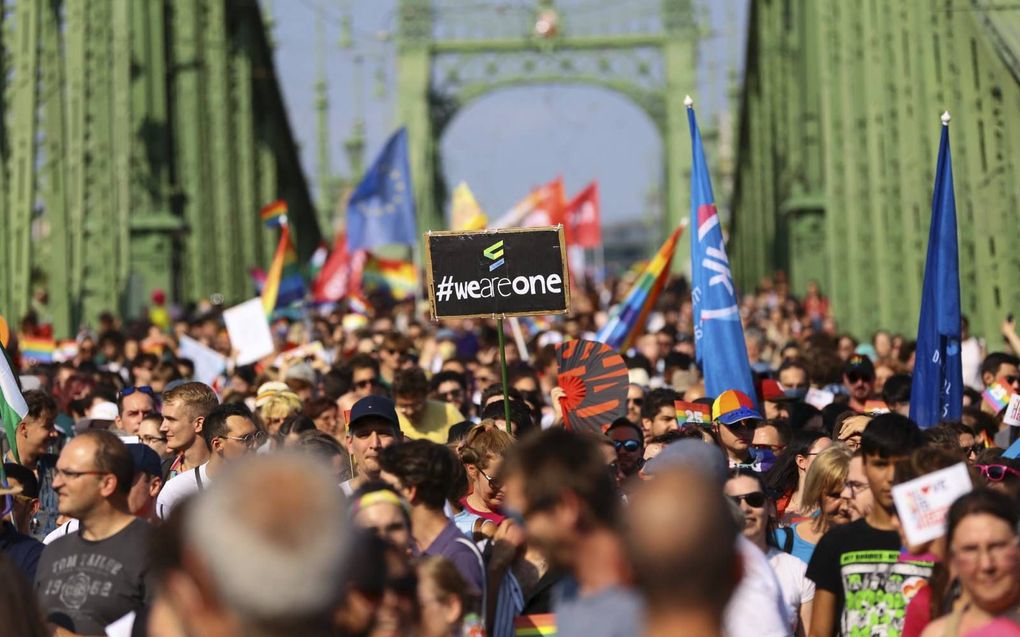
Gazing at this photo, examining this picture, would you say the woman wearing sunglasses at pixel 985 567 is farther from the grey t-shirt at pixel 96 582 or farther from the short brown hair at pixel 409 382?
the short brown hair at pixel 409 382

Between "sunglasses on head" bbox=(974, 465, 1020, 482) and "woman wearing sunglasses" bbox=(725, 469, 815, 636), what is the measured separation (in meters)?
0.88

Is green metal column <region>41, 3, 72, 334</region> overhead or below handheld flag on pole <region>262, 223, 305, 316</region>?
overhead

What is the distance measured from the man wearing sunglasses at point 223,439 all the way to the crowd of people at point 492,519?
0.04ft

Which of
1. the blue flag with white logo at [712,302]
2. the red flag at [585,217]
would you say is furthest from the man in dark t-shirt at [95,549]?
the red flag at [585,217]

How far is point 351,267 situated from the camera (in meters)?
27.2

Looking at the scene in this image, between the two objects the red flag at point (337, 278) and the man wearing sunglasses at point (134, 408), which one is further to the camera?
the red flag at point (337, 278)

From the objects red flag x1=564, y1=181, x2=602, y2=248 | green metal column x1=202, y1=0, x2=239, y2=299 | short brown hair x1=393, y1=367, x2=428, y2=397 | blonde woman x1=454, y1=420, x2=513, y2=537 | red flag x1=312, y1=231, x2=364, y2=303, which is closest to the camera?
blonde woman x1=454, y1=420, x2=513, y2=537

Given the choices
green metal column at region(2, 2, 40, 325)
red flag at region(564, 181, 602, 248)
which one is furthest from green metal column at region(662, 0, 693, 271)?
green metal column at region(2, 2, 40, 325)

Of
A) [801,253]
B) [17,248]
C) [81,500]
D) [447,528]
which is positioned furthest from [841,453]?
[801,253]

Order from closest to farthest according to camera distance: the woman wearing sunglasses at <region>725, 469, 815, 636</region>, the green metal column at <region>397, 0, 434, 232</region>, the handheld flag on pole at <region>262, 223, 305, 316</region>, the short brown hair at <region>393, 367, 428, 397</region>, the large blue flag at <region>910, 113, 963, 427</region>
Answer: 1. the woman wearing sunglasses at <region>725, 469, 815, 636</region>
2. the short brown hair at <region>393, 367, 428, 397</region>
3. the large blue flag at <region>910, 113, 963, 427</region>
4. the handheld flag on pole at <region>262, 223, 305, 316</region>
5. the green metal column at <region>397, 0, 434, 232</region>

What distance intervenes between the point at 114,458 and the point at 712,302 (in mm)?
5866

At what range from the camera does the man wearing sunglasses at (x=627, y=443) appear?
9.02 m

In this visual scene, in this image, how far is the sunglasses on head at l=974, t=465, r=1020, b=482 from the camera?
714 centimetres

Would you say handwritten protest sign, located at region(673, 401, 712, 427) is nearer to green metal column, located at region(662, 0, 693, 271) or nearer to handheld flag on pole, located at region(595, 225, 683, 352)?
handheld flag on pole, located at region(595, 225, 683, 352)
